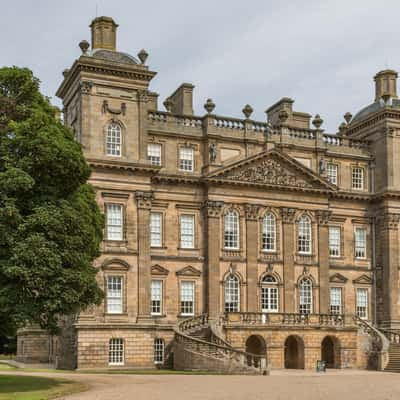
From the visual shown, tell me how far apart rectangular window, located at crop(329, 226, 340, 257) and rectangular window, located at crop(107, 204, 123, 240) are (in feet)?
47.8

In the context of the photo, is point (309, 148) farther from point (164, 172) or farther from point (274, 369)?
point (274, 369)

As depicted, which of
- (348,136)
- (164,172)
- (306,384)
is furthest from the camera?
(348,136)

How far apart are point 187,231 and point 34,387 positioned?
1980 centimetres

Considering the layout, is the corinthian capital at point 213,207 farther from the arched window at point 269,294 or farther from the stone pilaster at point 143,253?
the arched window at point 269,294

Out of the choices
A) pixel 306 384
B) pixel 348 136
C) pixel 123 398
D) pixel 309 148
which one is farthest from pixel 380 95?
pixel 123 398

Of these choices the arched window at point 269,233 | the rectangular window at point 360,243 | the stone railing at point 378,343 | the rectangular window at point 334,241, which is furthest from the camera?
the rectangular window at point 360,243

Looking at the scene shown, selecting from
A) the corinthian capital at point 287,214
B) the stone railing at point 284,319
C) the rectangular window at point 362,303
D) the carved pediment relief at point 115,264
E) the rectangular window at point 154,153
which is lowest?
the stone railing at point 284,319

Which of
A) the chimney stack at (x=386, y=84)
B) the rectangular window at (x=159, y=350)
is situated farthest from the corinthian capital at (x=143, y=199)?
the chimney stack at (x=386, y=84)

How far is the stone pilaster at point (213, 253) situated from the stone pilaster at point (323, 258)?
22.7 feet

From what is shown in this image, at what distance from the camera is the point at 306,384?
3167 cm

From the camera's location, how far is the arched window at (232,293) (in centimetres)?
4728

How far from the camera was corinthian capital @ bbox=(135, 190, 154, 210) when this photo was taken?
44875 mm

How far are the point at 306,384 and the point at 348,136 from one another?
1058 inches

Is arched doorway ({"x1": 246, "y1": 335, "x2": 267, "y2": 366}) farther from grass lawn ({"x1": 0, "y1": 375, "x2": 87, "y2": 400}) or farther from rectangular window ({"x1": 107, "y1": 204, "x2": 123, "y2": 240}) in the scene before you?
grass lawn ({"x1": 0, "y1": 375, "x2": 87, "y2": 400})
